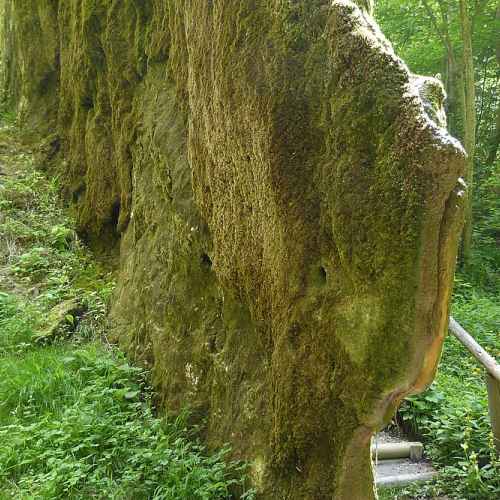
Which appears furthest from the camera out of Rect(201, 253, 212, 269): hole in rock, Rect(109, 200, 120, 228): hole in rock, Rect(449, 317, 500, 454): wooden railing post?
Rect(109, 200, 120, 228): hole in rock

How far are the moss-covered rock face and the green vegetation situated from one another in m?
2.12

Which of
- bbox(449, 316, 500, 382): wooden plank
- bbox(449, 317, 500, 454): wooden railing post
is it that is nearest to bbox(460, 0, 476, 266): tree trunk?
bbox(449, 316, 500, 382): wooden plank

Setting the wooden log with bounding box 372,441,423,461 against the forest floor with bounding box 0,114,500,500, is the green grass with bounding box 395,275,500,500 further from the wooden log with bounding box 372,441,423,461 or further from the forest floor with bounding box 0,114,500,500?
the wooden log with bounding box 372,441,423,461

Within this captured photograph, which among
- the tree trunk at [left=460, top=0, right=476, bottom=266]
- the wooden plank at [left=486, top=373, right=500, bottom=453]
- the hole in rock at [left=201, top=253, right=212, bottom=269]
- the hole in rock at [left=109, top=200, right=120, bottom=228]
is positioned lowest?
the wooden plank at [left=486, top=373, right=500, bottom=453]

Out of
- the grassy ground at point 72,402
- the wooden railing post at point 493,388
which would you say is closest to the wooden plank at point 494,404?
the wooden railing post at point 493,388

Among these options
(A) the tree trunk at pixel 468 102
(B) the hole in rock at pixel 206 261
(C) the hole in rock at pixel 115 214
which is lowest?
(B) the hole in rock at pixel 206 261

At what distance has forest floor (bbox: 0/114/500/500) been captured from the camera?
11.5 ft

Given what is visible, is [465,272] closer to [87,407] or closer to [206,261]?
[206,261]

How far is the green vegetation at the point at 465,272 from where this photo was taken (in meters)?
4.80

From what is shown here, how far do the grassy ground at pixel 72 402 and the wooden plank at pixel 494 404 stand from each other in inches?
104

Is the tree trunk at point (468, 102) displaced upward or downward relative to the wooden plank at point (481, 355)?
upward

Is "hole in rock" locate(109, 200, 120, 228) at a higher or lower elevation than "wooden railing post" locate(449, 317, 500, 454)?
higher

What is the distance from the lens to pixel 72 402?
4.47 metres

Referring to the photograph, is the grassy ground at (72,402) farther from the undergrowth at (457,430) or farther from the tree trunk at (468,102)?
the tree trunk at (468,102)
